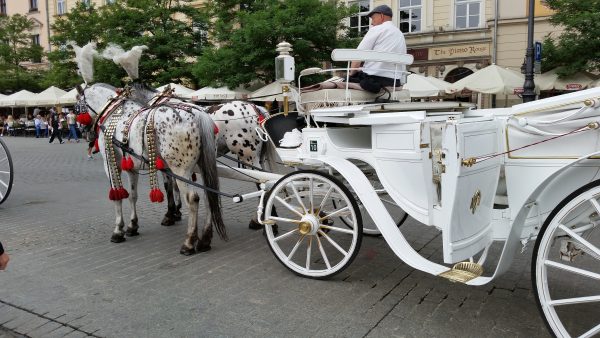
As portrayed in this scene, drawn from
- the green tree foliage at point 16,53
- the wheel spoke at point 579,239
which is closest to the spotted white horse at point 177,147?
the wheel spoke at point 579,239

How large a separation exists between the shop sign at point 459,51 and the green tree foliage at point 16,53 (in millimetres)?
25384

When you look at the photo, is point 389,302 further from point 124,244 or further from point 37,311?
point 124,244

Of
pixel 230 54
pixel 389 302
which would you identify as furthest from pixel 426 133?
pixel 230 54

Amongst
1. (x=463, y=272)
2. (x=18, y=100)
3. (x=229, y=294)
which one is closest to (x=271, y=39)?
(x=229, y=294)

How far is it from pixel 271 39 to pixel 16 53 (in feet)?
81.5

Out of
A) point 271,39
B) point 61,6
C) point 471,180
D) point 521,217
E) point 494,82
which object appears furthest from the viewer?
point 61,6

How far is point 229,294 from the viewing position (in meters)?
3.80

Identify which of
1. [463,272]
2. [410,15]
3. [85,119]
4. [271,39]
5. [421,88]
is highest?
[410,15]

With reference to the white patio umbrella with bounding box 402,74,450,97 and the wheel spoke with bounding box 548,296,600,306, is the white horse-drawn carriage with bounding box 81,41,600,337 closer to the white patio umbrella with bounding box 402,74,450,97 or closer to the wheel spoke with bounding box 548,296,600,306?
the wheel spoke with bounding box 548,296,600,306

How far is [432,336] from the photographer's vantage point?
303 cm

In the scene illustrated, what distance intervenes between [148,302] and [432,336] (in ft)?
6.91

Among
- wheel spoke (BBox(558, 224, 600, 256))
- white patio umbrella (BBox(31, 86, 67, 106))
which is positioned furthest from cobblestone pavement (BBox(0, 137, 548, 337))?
white patio umbrella (BBox(31, 86, 67, 106))

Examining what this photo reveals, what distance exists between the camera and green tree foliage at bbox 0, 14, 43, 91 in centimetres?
3045

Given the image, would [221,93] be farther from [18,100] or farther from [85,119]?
[18,100]
